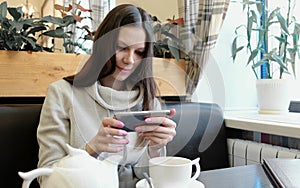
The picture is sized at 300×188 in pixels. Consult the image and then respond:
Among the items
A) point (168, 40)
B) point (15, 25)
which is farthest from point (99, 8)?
point (15, 25)

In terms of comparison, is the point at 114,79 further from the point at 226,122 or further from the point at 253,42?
the point at 253,42

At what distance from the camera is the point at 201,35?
5.53 ft

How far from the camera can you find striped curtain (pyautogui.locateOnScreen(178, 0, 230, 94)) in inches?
65.4

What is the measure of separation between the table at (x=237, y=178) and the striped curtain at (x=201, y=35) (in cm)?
87

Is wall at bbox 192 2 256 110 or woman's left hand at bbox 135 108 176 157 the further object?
wall at bbox 192 2 256 110

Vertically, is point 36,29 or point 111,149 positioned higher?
point 36,29

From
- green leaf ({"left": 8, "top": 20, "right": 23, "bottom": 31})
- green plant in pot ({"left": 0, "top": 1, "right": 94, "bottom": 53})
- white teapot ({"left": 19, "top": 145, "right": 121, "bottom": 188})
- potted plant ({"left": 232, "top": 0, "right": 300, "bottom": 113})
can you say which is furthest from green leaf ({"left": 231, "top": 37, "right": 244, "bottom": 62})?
white teapot ({"left": 19, "top": 145, "right": 121, "bottom": 188})

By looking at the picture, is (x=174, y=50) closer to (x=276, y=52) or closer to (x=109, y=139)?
(x=276, y=52)

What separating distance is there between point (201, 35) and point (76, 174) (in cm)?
136

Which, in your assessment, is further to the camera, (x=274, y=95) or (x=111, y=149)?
(x=274, y=95)

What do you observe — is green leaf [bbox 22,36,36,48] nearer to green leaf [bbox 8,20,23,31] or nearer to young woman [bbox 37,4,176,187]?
green leaf [bbox 8,20,23,31]

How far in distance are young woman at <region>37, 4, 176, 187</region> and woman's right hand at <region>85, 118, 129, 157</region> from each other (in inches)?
6.3

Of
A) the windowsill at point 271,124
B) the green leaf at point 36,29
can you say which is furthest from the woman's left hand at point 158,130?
the green leaf at point 36,29

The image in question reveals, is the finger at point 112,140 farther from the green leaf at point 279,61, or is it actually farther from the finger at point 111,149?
the green leaf at point 279,61
